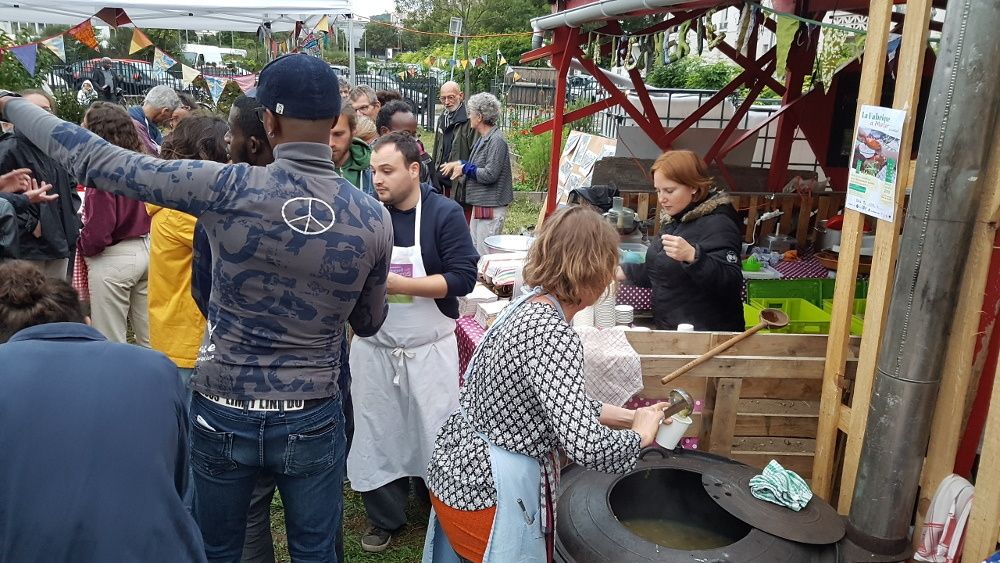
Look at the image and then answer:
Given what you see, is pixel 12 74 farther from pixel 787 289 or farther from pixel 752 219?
pixel 787 289

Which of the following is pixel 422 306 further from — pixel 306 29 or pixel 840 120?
pixel 306 29

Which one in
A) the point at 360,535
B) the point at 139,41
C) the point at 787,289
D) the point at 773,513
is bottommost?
the point at 360,535

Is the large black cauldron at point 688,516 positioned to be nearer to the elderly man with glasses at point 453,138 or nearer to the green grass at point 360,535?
the green grass at point 360,535

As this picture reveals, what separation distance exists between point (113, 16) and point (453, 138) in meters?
5.24

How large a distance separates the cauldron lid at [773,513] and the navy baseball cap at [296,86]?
1823 mm

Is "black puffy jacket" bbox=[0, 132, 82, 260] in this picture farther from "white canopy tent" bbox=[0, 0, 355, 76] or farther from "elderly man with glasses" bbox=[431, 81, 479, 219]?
"white canopy tent" bbox=[0, 0, 355, 76]

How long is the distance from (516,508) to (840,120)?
245 inches

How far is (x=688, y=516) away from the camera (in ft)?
8.88

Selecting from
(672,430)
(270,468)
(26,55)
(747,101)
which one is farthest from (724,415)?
(26,55)

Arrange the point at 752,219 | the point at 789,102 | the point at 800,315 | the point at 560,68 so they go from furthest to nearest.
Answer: the point at 789,102 < the point at 560,68 < the point at 752,219 < the point at 800,315

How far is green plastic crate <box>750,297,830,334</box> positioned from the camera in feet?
11.7

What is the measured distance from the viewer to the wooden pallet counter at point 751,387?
297 cm

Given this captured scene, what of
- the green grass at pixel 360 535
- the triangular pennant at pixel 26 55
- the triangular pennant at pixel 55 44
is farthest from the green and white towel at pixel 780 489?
the triangular pennant at pixel 55 44

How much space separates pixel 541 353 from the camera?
1843mm
